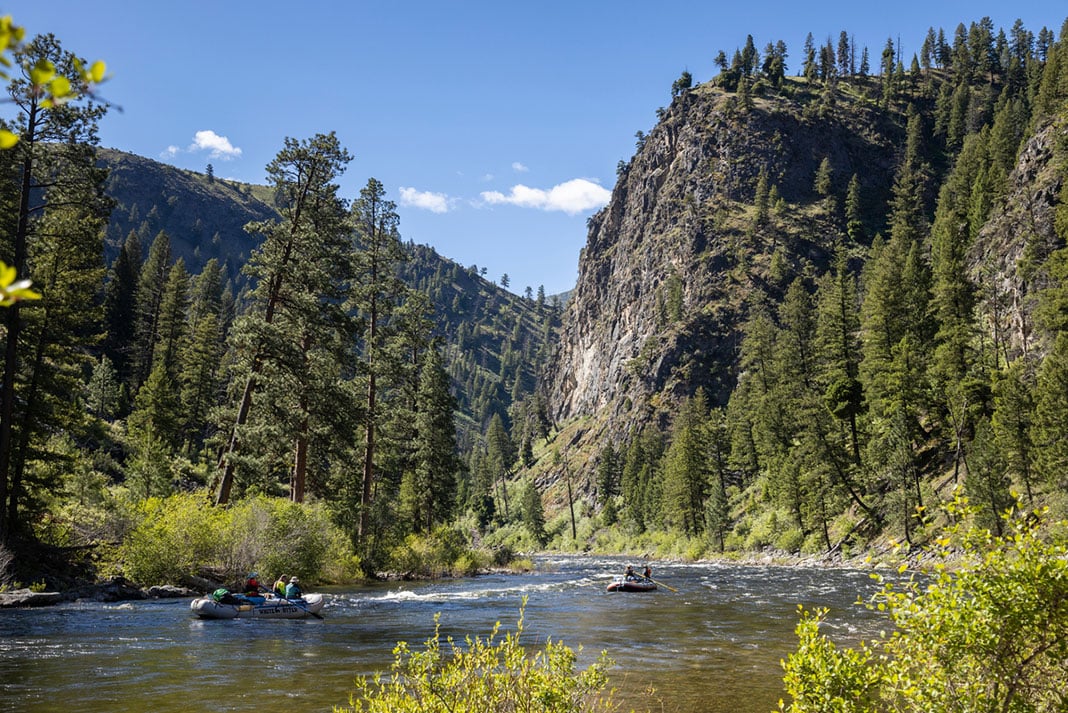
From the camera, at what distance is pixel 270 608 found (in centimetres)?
2158

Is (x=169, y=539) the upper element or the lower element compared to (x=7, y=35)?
lower

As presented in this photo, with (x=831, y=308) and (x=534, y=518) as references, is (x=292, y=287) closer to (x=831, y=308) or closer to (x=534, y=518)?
(x=831, y=308)

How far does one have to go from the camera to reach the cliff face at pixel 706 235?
13388cm

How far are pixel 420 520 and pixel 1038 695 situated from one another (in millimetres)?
47280

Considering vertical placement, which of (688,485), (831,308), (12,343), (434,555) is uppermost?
(831,308)

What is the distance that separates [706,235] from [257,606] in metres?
142

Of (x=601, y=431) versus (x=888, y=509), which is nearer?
(x=888, y=509)

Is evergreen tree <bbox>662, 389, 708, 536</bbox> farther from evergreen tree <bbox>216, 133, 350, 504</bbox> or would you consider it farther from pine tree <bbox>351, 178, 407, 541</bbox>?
evergreen tree <bbox>216, 133, 350, 504</bbox>

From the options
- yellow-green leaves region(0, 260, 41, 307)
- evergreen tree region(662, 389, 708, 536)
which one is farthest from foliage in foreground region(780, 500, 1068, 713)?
evergreen tree region(662, 389, 708, 536)

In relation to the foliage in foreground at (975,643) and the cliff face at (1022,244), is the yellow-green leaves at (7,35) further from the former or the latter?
the cliff face at (1022,244)

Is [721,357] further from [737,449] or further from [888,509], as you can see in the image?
[888,509]

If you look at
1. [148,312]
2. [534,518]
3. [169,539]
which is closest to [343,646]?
[169,539]

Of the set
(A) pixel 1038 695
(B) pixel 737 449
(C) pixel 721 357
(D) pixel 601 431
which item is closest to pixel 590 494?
(D) pixel 601 431

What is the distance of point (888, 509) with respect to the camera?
52438mm
